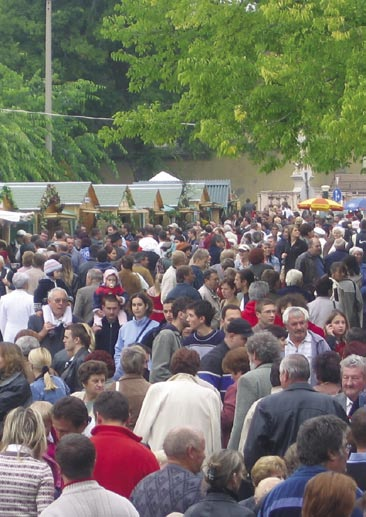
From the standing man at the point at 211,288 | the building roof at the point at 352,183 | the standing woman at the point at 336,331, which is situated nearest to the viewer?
the standing woman at the point at 336,331

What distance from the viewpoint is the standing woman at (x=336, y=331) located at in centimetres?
1166

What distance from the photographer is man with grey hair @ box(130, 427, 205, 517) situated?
6.81 metres

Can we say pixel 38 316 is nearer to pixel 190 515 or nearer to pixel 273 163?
pixel 273 163

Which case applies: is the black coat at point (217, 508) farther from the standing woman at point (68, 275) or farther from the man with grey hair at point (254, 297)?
the standing woman at point (68, 275)

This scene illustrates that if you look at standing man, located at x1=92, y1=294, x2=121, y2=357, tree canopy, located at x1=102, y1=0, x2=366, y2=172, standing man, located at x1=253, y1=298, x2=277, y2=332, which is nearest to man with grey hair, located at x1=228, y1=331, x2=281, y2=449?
standing man, located at x1=253, y1=298, x2=277, y2=332

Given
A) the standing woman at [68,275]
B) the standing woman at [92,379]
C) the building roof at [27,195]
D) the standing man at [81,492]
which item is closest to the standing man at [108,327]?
the standing woman at [68,275]

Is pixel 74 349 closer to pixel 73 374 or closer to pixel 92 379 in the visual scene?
pixel 73 374

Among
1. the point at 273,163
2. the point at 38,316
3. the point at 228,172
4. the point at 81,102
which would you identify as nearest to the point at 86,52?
the point at 81,102

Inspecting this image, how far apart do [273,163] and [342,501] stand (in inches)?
560

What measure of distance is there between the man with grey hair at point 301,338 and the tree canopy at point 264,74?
533cm

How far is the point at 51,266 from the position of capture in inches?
653

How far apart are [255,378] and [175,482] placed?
7.18 ft

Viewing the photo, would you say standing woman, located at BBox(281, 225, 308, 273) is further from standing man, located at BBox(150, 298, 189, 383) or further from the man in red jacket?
the man in red jacket

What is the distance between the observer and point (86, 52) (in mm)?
63438
